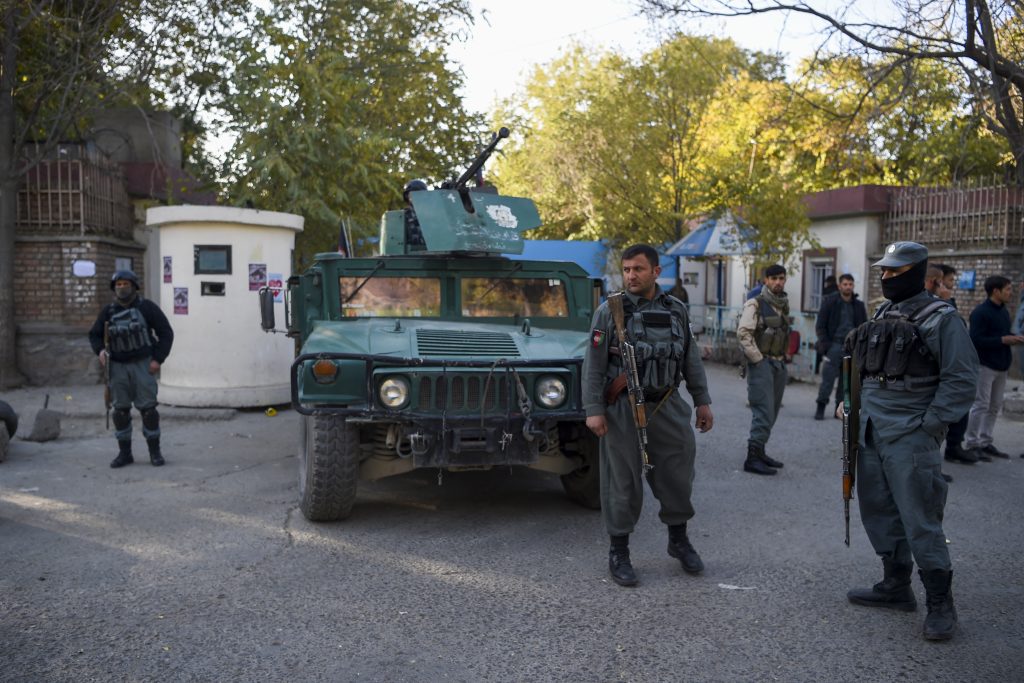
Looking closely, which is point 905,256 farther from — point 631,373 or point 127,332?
point 127,332

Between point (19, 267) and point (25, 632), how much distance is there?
9.81 meters

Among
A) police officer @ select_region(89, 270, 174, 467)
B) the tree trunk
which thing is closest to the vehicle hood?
police officer @ select_region(89, 270, 174, 467)

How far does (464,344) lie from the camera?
18.5 ft

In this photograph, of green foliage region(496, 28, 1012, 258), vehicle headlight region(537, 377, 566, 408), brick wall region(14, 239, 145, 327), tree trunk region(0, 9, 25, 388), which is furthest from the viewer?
green foliage region(496, 28, 1012, 258)

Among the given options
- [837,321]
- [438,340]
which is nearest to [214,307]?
[438,340]

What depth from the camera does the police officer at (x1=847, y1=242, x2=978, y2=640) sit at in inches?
149

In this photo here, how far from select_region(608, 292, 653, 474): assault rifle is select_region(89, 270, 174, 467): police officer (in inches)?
172

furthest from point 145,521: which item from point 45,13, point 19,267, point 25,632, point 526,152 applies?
point 526,152

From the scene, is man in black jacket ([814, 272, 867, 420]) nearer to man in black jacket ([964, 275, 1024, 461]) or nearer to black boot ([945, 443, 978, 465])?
man in black jacket ([964, 275, 1024, 461])

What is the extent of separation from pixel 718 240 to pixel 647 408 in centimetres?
1338

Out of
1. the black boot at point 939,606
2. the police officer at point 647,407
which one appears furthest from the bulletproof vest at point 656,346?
the black boot at point 939,606

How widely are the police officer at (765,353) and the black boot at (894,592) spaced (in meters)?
2.92

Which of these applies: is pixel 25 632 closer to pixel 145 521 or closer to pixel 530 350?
pixel 145 521

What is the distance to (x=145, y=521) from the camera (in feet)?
18.4
